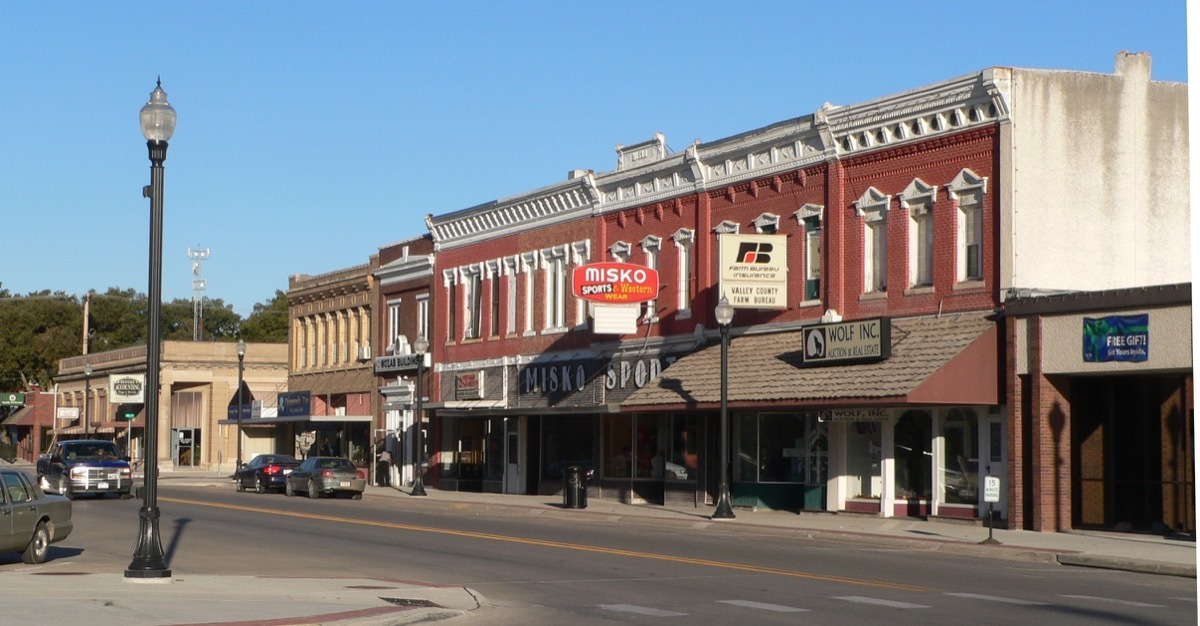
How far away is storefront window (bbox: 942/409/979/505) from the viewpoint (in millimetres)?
30438

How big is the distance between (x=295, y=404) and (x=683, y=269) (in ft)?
92.0

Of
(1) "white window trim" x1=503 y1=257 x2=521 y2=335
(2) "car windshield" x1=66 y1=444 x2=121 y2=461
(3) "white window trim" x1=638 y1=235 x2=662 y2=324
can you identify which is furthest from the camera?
(1) "white window trim" x1=503 y1=257 x2=521 y2=335

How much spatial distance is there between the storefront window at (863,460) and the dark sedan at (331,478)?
1803 centimetres

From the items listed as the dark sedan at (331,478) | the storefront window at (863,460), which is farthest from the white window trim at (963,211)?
the dark sedan at (331,478)

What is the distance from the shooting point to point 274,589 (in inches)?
683

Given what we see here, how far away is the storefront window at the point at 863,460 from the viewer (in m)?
32.8

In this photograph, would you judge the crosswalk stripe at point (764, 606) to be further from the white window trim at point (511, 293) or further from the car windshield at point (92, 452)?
the white window trim at point (511, 293)

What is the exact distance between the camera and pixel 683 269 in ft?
131

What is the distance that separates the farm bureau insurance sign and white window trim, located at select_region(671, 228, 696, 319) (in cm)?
109

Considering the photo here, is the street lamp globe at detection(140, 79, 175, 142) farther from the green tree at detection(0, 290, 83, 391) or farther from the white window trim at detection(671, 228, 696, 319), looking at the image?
the green tree at detection(0, 290, 83, 391)

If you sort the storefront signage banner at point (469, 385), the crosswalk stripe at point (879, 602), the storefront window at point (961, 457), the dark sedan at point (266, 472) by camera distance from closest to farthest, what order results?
1. the crosswalk stripe at point (879, 602)
2. the storefront window at point (961, 457)
3. the storefront signage banner at point (469, 385)
4. the dark sedan at point (266, 472)

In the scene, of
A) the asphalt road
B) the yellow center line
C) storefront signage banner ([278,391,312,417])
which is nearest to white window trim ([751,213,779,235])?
the asphalt road

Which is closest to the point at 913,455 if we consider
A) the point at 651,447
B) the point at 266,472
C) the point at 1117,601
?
the point at 651,447

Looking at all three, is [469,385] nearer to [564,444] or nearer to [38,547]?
[564,444]
